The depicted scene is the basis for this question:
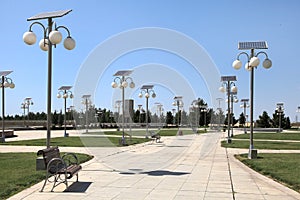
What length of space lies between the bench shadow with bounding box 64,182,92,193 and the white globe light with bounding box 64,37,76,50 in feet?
12.9

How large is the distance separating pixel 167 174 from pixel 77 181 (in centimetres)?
259

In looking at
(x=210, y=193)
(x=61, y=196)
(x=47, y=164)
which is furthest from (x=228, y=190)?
(x=47, y=164)

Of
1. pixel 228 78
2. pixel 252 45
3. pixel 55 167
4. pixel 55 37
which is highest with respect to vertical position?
pixel 252 45

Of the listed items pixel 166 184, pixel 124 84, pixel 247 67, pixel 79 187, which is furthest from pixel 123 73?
pixel 79 187

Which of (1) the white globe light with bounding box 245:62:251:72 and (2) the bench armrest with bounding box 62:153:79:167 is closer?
(2) the bench armrest with bounding box 62:153:79:167

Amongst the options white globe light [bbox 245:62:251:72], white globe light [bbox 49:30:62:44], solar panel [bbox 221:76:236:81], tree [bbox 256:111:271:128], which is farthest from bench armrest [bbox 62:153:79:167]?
tree [bbox 256:111:271:128]

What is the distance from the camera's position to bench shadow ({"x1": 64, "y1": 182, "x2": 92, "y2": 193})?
7.58 metres

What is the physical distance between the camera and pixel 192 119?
62281 millimetres

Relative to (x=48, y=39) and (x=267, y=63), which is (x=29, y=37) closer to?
(x=48, y=39)

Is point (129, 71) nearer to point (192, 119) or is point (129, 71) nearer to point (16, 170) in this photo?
point (16, 170)

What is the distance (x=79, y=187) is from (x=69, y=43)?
13.8 ft

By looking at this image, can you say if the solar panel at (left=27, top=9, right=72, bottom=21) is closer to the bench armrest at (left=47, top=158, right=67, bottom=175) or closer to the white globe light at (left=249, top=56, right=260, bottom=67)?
the bench armrest at (left=47, top=158, right=67, bottom=175)

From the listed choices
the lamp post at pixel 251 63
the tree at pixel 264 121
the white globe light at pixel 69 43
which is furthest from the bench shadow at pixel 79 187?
the tree at pixel 264 121

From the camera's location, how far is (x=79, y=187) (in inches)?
311
